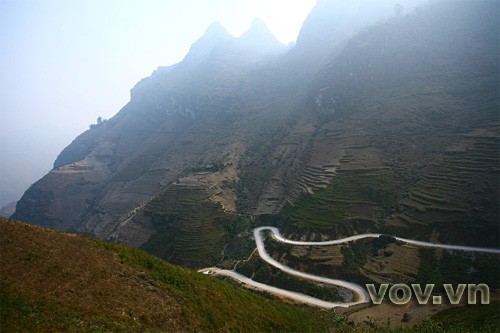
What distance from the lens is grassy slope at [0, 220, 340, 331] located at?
2328cm

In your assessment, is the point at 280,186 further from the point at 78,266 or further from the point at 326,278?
the point at 78,266

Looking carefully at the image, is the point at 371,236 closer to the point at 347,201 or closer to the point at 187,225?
Answer: the point at 347,201

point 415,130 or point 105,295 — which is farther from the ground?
point 105,295

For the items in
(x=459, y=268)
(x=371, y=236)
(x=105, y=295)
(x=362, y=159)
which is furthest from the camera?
(x=362, y=159)

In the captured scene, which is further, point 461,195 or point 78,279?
point 461,195

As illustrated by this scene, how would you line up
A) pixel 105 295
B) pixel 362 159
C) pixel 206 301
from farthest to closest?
pixel 362 159
pixel 206 301
pixel 105 295

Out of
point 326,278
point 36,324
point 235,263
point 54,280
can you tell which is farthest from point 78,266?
point 235,263

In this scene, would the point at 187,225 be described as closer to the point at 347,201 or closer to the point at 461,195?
the point at 347,201

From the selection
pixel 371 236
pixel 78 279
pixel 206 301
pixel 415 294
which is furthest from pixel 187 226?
pixel 78 279

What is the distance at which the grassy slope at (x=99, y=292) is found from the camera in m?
23.3

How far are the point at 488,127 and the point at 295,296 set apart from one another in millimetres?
71346

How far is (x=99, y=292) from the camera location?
26656 millimetres

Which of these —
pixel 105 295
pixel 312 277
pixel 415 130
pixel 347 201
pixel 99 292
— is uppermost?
pixel 99 292

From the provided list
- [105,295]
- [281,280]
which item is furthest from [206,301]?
[281,280]
